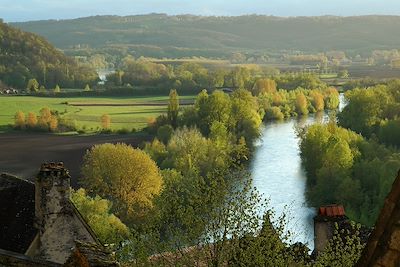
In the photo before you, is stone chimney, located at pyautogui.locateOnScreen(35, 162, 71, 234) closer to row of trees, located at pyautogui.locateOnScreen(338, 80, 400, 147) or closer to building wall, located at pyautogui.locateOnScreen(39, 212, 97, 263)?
building wall, located at pyautogui.locateOnScreen(39, 212, 97, 263)

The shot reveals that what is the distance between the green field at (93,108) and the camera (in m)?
92.2

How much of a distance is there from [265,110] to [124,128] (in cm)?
2106

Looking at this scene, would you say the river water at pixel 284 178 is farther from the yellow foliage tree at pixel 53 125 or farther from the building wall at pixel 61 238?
the yellow foliage tree at pixel 53 125

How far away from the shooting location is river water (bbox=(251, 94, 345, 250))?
126 ft

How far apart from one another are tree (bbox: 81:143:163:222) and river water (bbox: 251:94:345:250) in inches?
313

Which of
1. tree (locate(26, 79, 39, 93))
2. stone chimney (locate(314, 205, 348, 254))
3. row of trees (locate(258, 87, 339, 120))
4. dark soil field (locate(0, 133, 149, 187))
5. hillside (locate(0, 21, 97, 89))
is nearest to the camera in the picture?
stone chimney (locate(314, 205, 348, 254))

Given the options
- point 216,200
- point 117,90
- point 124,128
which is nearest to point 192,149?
point 124,128

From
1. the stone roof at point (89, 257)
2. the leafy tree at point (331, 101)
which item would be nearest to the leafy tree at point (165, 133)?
the leafy tree at point (331, 101)

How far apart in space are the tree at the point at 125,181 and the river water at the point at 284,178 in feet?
26.1

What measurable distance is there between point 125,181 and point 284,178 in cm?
1587

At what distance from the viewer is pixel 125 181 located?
43969 mm

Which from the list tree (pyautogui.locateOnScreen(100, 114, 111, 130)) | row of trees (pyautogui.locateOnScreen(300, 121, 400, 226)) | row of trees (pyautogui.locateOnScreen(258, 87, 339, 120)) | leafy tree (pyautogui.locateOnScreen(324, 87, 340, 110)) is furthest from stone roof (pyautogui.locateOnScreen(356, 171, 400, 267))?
leafy tree (pyautogui.locateOnScreen(324, 87, 340, 110))

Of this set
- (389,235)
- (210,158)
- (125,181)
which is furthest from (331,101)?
(389,235)

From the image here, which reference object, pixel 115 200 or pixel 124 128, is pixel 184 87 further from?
pixel 115 200
